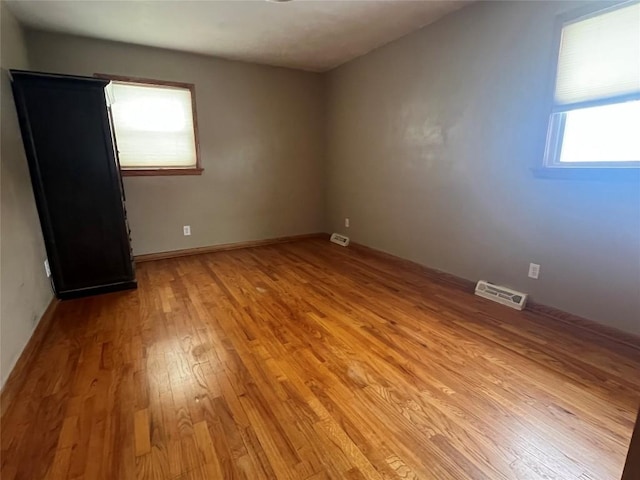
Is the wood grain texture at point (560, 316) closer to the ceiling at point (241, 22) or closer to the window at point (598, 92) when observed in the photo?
the window at point (598, 92)

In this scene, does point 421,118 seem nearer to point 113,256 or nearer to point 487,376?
point 487,376

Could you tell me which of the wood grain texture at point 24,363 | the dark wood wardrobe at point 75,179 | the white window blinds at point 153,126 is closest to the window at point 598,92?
the dark wood wardrobe at point 75,179

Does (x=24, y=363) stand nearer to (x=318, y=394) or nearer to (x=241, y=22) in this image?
(x=318, y=394)

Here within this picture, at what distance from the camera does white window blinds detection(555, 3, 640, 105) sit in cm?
187

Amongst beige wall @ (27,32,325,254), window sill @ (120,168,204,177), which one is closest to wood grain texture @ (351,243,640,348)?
beige wall @ (27,32,325,254)

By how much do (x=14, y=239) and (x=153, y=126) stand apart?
212 cm

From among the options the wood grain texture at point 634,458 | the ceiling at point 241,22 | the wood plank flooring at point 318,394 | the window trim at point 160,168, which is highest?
the ceiling at point 241,22

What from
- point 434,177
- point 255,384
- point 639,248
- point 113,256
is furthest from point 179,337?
point 639,248

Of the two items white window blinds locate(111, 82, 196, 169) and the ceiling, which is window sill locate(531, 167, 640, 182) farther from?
white window blinds locate(111, 82, 196, 169)

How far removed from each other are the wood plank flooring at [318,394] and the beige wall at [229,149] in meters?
1.54

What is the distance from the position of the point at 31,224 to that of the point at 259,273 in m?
1.87

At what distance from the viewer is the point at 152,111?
12.0 ft

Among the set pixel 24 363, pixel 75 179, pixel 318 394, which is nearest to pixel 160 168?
pixel 75 179

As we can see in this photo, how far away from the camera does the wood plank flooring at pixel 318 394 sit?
1.23 metres
